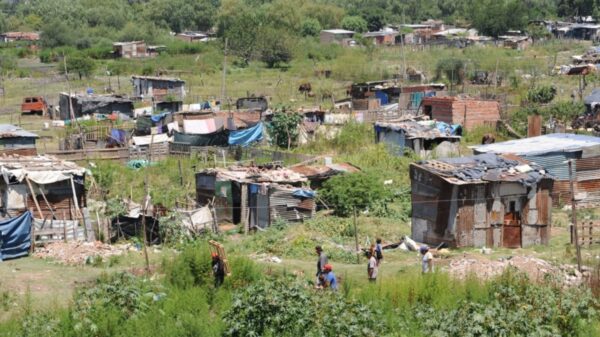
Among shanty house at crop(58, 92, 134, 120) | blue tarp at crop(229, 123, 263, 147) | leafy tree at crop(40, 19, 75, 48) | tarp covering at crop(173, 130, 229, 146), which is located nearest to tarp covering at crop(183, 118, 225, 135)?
tarp covering at crop(173, 130, 229, 146)

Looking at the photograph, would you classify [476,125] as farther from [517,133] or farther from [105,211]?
[105,211]

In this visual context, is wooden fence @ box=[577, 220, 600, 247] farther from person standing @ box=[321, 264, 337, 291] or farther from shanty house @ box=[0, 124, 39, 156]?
shanty house @ box=[0, 124, 39, 156]

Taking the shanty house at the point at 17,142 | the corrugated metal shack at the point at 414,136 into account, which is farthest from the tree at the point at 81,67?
the corrugated metal shack at the point at 414,136

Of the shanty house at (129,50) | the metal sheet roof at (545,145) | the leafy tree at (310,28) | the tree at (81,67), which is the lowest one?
the metal sheet roof at (545,145)

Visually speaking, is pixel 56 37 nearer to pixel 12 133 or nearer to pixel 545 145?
pixel 12 133

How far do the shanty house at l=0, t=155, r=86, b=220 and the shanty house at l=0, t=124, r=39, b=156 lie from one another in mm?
5517

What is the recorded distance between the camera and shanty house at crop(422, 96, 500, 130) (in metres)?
31.7

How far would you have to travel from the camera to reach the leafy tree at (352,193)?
20953mm

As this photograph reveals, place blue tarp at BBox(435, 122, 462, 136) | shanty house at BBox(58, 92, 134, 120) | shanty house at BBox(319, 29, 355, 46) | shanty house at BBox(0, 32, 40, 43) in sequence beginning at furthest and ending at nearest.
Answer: shanty house at BBox(0, 32, 40, 43), shanty house at BBox(319, 29, 355, 46), shanty house at BBox(58, 92, 134, 120), blue tarp at BBox(435, 122, 462, 136)

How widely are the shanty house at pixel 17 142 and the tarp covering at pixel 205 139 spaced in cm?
434

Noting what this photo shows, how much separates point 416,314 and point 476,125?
1918 centimetres

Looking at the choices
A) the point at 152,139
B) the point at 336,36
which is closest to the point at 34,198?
the point at 152,139

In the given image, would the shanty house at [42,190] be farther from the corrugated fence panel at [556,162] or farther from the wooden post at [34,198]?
the corrugated fence panel at [556,162]

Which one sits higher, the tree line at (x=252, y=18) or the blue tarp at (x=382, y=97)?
the tree line at (x=252, y=18)
